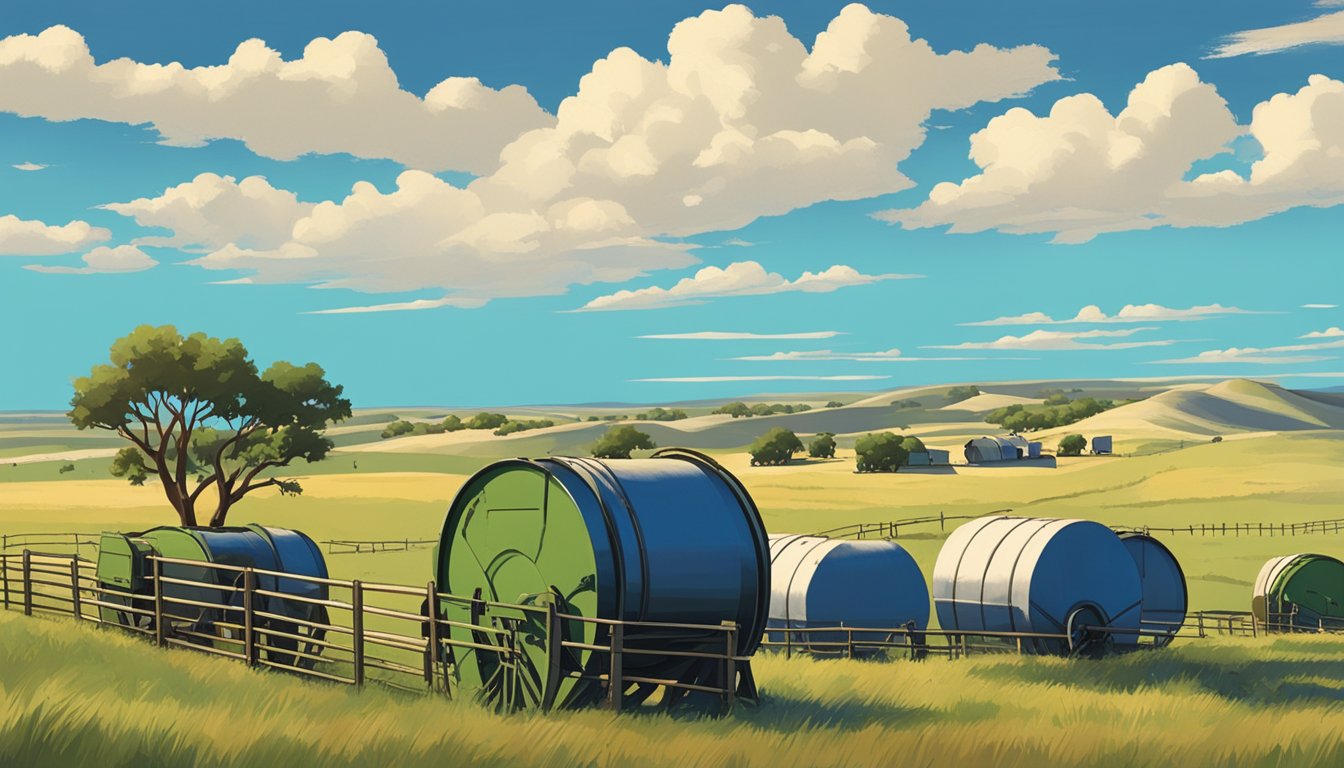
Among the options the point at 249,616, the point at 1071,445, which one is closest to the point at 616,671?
the point at 249,616

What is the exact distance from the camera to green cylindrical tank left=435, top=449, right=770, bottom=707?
15422mm

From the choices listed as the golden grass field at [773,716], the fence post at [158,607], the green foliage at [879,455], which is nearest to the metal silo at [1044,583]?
the golden grass field at [773,716]

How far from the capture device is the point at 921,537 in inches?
2955

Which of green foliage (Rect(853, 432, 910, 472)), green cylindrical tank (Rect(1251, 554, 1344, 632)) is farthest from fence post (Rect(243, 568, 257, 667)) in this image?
green foliage (Rect(853, 432, 910, 472))

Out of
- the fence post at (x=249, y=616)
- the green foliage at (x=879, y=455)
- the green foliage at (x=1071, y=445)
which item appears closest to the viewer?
the fence post at (x=249, y=616)

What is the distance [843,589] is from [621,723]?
1454 cm

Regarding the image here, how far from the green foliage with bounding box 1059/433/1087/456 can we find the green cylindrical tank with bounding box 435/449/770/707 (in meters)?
144

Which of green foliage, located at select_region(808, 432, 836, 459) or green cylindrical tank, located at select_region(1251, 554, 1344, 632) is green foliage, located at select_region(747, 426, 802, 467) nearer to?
green foliage, located at select_region(808, 432, 836, 459)

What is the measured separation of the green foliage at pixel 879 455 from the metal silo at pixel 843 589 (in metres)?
103

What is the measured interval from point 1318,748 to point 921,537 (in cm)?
6182

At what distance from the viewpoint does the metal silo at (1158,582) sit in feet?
104

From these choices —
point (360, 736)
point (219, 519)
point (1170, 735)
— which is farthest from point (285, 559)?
point (219, 519)

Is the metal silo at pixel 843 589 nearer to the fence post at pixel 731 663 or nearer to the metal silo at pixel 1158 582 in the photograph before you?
the metal silo at pixel 1158 582

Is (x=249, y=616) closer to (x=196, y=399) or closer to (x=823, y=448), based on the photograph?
(x=196, y=399)
